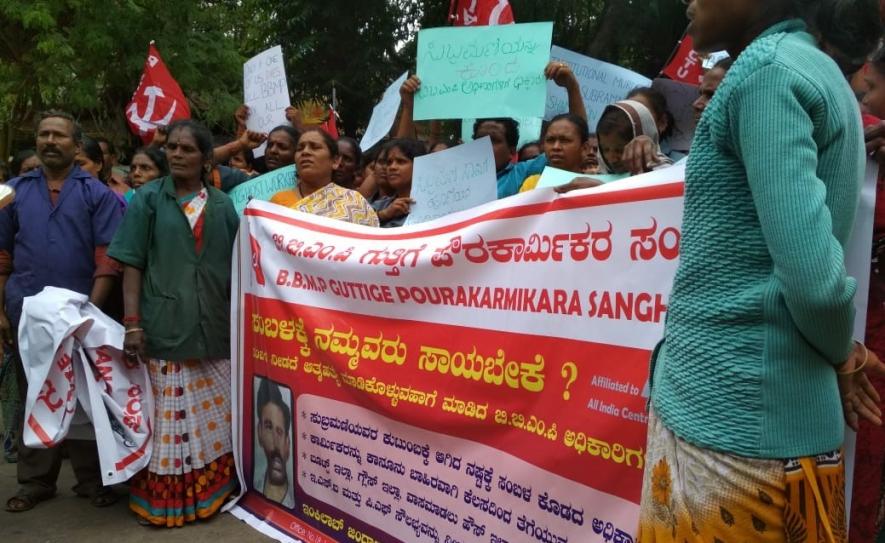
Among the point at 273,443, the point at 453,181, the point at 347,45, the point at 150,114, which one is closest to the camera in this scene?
the point at 453,181

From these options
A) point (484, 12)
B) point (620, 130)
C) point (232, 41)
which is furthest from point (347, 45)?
point (620, 130)

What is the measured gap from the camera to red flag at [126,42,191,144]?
224 inches

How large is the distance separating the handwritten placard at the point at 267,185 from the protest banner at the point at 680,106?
203 cm

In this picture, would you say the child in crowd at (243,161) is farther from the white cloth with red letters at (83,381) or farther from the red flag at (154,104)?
the white cloth with red letters at (83,381)

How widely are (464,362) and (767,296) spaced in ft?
4.82

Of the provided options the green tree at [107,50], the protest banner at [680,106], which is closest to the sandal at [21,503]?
the protest banner at [680,106]

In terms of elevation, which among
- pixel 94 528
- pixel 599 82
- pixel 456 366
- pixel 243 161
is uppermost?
pixel 599 82

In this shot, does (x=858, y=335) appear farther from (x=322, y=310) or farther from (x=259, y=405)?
(x=259, y=405)

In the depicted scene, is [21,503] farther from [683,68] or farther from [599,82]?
[683,68]

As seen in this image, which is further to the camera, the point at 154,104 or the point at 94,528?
the point at 154,104

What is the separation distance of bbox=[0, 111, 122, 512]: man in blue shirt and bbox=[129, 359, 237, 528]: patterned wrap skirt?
0.46 metres

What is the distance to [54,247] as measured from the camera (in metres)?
3.86

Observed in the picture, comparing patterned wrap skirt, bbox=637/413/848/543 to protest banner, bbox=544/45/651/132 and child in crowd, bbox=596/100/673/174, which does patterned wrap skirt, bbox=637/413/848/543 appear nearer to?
child in crowd, bbox=596/100/673/174

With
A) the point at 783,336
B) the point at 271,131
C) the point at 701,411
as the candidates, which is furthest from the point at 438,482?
the point at 271,131
